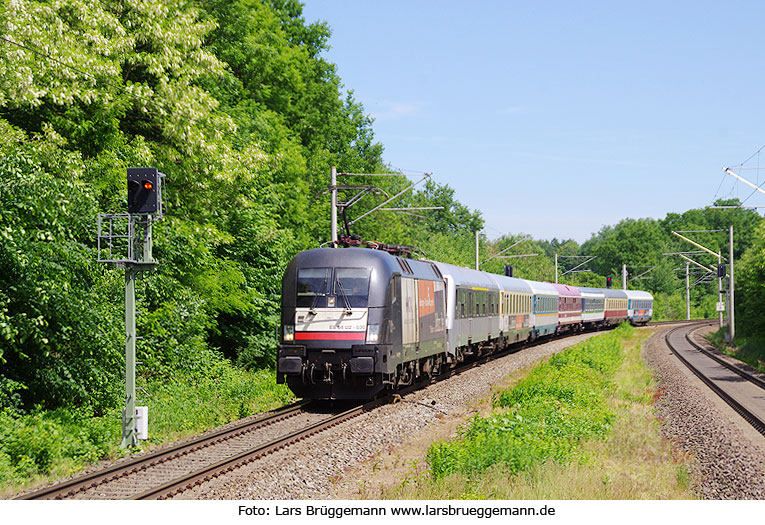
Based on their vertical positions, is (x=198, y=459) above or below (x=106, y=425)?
below

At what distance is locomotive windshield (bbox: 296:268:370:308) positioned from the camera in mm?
17172

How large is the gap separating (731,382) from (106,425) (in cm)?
2063

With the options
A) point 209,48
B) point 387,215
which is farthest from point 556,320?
point 209,48

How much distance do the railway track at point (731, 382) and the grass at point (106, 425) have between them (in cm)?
1097

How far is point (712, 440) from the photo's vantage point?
14.6 metres

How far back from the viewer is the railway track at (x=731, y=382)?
19348 millimetres

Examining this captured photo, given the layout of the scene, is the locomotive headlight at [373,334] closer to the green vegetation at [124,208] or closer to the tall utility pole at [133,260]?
the green vegetation at [124,208]

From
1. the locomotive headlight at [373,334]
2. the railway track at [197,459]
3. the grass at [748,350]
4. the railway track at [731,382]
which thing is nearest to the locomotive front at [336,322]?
the locomotive headlight at [373,334]

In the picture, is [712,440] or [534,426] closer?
[534,426]

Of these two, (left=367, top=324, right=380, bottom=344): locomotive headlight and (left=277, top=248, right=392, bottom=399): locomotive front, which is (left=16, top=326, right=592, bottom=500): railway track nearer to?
(left=277, top=248, right=392, bottom=399): locomotive front

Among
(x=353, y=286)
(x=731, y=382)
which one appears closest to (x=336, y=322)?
(x=353, y=286)

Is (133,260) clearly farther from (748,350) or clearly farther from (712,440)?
(748,350)

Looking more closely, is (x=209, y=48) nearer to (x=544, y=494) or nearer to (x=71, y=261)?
(x=71, y=261)

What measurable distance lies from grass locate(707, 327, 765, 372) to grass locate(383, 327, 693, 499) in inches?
767
